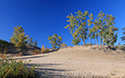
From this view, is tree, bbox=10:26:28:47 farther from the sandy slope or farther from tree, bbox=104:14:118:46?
tree, bbox=104:14:118:46

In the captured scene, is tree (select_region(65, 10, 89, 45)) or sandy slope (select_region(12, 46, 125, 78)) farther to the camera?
tree (select_region(65, 10, 89, 45))

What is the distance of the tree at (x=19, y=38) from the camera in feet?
77.8

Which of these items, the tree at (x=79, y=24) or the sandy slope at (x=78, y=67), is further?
the tree at (x=79, y=24)

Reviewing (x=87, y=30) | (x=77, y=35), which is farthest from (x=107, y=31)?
(x=77, y=35)

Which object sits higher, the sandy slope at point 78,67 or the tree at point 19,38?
the tree at point 19,38

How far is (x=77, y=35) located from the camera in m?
23.0

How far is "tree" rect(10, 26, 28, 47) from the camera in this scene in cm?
2370

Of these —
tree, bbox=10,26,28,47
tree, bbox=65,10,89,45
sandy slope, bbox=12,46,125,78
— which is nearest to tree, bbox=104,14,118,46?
tree, bbox=65,10,89,45

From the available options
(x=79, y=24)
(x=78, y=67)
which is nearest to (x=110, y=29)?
(x=79, y=24)

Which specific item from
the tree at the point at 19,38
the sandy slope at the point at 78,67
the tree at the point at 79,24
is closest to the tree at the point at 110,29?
the tree at the point at 79,24

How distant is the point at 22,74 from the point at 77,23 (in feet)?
70.5

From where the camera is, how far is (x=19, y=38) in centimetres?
2370

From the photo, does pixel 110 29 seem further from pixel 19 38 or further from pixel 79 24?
pixel 19 38

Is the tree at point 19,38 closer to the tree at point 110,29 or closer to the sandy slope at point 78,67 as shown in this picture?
the sandy slope at point 78,67
